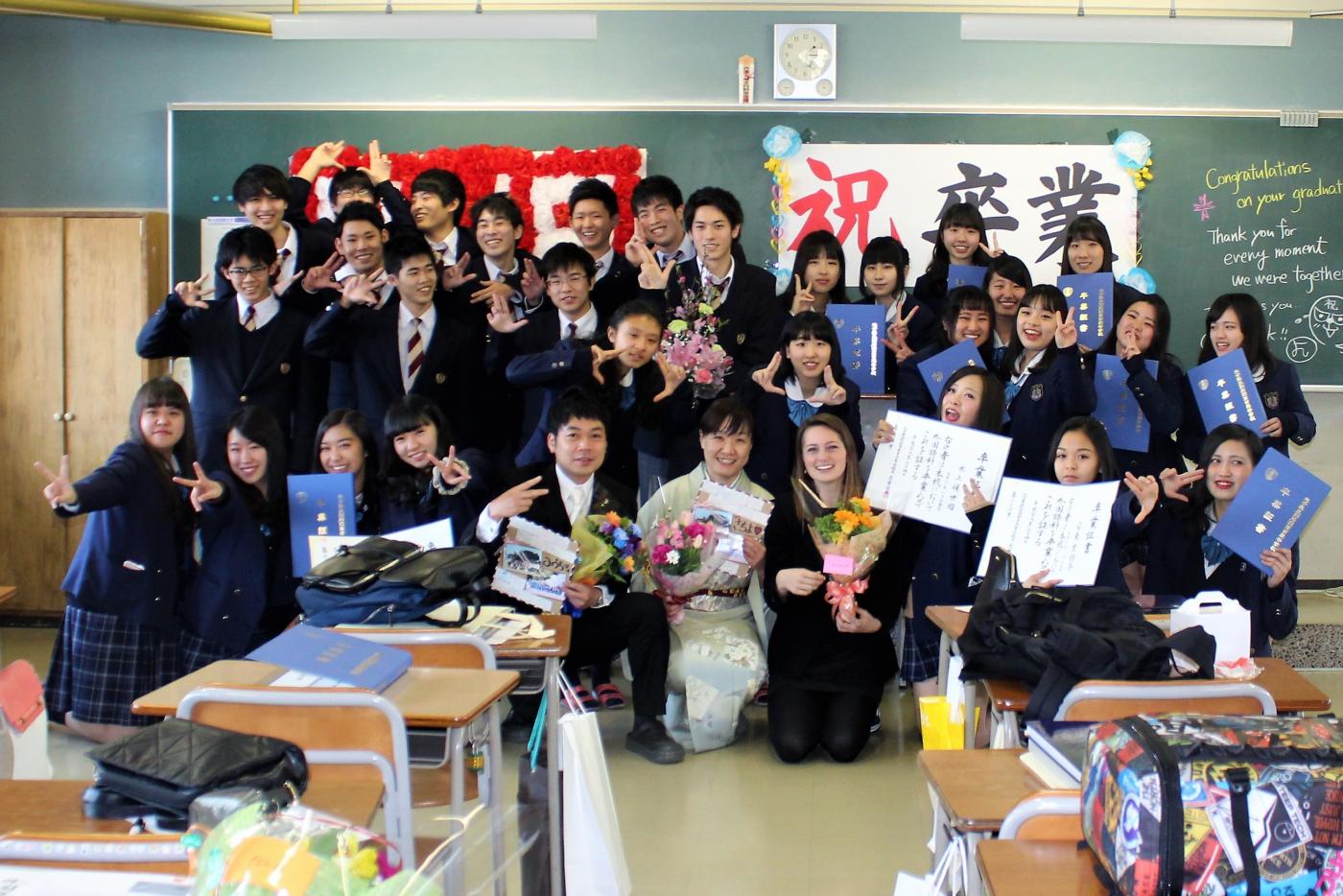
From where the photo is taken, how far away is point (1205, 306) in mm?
6000

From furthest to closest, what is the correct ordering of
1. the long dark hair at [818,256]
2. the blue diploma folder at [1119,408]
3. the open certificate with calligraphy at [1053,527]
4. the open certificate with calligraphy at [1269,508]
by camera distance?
the long dark hair at [818,256] < the blue diploma folder at [1119,408] < the open certificate with calligraphy at [1269,508] < the open certificate with calligraphy at [1053,527]

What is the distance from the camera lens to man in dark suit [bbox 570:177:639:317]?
4844 millimetres

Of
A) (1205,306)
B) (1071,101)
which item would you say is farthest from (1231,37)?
(1205,306)

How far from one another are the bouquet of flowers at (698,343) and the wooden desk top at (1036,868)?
276 cm

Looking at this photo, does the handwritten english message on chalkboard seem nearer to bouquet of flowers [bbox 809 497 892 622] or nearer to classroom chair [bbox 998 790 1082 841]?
bouquet of flowers [bbox 809 497 892 622]

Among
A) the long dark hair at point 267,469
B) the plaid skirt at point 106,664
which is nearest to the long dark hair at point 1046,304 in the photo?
the long dark hair at point 267,469

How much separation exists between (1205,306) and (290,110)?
4337 mm

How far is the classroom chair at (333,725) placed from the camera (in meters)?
2.07

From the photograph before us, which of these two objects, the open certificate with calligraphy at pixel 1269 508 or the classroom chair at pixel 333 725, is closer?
the classroom chair at pixel 333 725

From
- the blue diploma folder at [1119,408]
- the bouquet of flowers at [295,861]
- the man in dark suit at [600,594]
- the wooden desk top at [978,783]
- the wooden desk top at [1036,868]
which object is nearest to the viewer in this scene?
the bouquet of flowers at [295,861]

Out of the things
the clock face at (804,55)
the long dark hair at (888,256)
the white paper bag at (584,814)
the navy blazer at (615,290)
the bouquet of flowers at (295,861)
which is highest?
the clock face at (804,55)

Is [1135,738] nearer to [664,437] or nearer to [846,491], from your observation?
[846,491]

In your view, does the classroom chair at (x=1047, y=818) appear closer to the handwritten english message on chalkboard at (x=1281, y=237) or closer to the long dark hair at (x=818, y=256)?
the long dark hair at (x=818, y=256)

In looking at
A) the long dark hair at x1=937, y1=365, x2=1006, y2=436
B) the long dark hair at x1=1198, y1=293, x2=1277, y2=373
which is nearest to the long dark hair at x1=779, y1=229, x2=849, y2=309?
the long dark hair at x1=937, y1=365, x2=1006, y2=436
